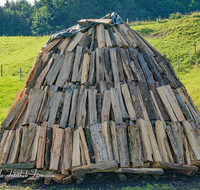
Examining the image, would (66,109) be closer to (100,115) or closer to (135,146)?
(100,115)

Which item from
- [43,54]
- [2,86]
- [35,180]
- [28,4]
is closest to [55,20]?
[28,4]

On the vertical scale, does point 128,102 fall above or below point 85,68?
below

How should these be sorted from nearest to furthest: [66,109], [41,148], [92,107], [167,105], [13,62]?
[41,148], [92,107], [66,109], [167,105], [13,62]

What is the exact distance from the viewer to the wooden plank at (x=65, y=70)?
750 centimetres

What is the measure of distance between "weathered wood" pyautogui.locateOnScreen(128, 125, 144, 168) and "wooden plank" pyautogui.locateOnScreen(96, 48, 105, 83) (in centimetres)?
189

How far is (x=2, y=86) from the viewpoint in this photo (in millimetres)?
18250

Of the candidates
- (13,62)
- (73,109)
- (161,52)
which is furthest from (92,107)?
(13,62)

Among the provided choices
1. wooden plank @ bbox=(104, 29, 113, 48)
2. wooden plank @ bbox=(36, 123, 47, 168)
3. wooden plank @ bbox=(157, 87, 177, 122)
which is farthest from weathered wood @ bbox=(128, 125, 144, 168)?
wooden plank @ bbox=(104, 29, 113, 48)

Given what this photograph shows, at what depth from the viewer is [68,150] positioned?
6234mm

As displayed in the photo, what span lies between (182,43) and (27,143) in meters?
24.2

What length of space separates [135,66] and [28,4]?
69460 millimetres

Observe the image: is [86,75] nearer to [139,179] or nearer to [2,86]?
[139,179]

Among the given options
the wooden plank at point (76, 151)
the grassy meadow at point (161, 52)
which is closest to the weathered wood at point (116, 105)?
the wooden plank at point (76, 151)

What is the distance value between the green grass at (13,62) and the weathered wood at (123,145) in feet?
26.4
